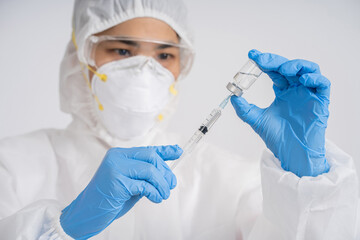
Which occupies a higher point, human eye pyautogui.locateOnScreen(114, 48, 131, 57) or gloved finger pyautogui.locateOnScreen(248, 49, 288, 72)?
gloved finger pyautogui.locateOnScreen(248, 49, 288, 72)

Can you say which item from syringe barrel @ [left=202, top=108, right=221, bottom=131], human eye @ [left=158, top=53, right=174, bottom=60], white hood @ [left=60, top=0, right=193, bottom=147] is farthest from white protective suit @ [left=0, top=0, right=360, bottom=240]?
syringe barrel @ [left=202, top=108, right=221, bottom=131]

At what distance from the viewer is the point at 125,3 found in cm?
158

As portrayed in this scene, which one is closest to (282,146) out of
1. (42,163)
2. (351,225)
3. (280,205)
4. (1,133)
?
(280,205)

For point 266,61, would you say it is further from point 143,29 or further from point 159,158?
point 143,29

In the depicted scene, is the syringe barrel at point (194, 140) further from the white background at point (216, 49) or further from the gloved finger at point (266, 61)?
the white background at point (216, 49)

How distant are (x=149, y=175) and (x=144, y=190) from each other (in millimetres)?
47

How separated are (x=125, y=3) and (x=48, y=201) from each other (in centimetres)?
91

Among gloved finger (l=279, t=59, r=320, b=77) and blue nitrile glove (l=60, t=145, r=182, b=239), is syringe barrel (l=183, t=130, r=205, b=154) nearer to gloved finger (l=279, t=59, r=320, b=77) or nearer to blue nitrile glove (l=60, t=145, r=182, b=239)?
blue nitrile glove (l=60, t=145, r=182, b=239)

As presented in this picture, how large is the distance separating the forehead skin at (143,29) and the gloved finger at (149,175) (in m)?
0.71

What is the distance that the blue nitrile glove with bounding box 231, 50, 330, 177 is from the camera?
3.54 ft

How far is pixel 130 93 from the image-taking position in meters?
1.53

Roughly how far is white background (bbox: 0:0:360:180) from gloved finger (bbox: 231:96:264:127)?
2.07 feet

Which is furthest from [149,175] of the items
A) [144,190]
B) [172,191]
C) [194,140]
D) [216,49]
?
[216,49]

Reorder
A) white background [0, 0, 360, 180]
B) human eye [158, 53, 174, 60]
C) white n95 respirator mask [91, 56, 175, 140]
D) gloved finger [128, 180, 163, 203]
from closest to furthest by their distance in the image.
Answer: gloved finger [128, 180, 163, 203]
white n95 respirator mask [91, 56, 175, 140]
human eye [158, 53, 174, 60]
white background [0, 0, 360, 180]
